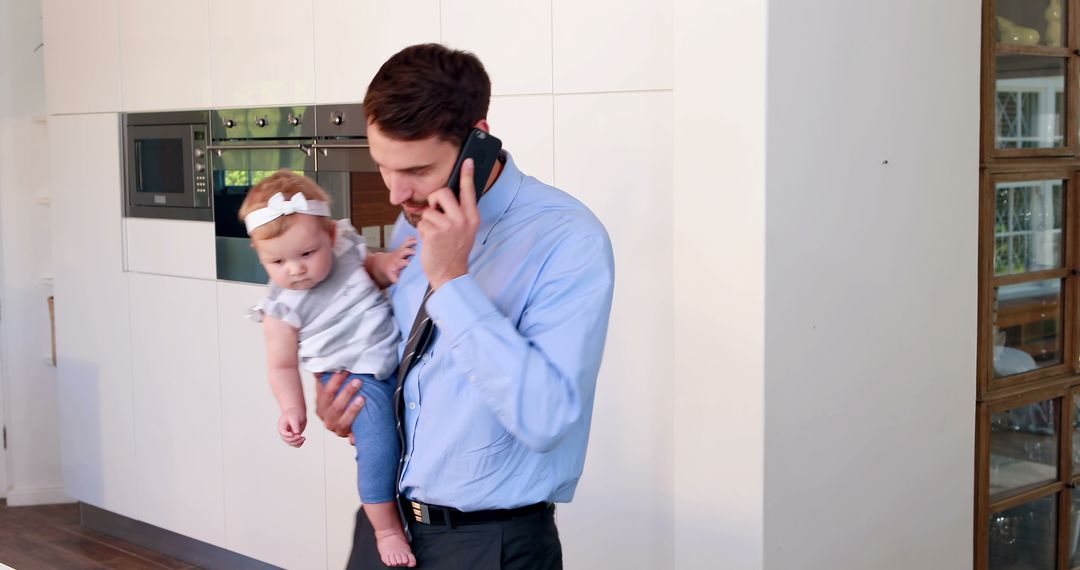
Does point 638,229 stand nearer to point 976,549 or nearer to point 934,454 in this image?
point 934,454

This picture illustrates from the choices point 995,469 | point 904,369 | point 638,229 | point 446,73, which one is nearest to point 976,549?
point 995,469

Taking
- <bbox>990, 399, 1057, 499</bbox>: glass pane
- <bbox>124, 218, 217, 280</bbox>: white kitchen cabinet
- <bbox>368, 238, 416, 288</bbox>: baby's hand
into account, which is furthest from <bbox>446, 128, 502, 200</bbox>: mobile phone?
<bbox>124, 218, 217, 280</bbox>: white kitchen cabinet

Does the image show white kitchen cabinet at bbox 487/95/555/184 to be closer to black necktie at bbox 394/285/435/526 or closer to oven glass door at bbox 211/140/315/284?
oven glass door at bbox 211/140/315/284

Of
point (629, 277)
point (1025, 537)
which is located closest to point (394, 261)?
point (629, 277)

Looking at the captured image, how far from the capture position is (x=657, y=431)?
2908mm

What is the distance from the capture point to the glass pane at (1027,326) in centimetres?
336

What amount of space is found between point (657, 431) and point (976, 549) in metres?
1.12

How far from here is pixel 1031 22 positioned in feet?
10.9

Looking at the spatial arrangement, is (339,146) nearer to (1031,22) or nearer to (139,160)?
(139,160)

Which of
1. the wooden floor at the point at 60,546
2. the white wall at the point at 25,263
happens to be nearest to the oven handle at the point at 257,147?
the white wall at the point at 25,263

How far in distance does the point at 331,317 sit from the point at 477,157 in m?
0.47

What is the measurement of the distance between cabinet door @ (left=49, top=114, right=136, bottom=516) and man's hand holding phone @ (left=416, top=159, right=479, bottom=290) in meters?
3.24

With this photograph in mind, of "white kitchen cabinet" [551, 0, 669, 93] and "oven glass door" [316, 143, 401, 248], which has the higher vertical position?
"white kitchen cabinet" [551, 0, 669, 93]

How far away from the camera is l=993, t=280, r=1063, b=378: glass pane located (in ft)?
11.0
